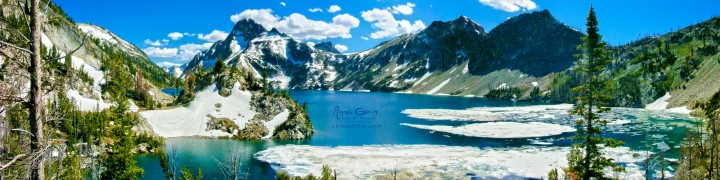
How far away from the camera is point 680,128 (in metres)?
121

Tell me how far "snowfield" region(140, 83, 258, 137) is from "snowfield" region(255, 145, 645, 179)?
26271 mm

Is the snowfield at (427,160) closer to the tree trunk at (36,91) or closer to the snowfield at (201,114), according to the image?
the snowfield at (201,114)

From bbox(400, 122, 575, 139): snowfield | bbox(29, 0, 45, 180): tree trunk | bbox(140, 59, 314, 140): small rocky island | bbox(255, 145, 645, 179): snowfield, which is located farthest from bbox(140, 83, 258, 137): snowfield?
bbox(29, 0, 45, 180): tree trunk

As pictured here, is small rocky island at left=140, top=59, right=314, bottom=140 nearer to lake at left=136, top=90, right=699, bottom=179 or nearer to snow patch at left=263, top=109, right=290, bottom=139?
snow patch at left=263, top=109, right=290, bottom=139

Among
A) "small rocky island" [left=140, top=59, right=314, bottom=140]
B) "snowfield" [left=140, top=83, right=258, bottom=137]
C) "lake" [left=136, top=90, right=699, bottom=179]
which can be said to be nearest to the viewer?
"lake" [left=136, top=90, right=699, bottom=179]

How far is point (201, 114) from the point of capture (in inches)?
4550

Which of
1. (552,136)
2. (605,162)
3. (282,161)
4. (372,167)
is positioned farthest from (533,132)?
(605,162)

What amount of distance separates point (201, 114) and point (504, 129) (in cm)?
8115

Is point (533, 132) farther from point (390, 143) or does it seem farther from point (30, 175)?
point (30, 175)

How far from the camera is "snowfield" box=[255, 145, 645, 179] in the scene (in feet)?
219

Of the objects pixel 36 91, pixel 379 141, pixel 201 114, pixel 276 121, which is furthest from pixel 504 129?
pixel 36 91

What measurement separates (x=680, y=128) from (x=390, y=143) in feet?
268

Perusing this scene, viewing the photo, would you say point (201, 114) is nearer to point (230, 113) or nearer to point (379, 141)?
point (230, 113)

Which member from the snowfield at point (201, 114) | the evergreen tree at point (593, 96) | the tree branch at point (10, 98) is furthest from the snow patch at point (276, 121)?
the tree branch at point (10, 98)
